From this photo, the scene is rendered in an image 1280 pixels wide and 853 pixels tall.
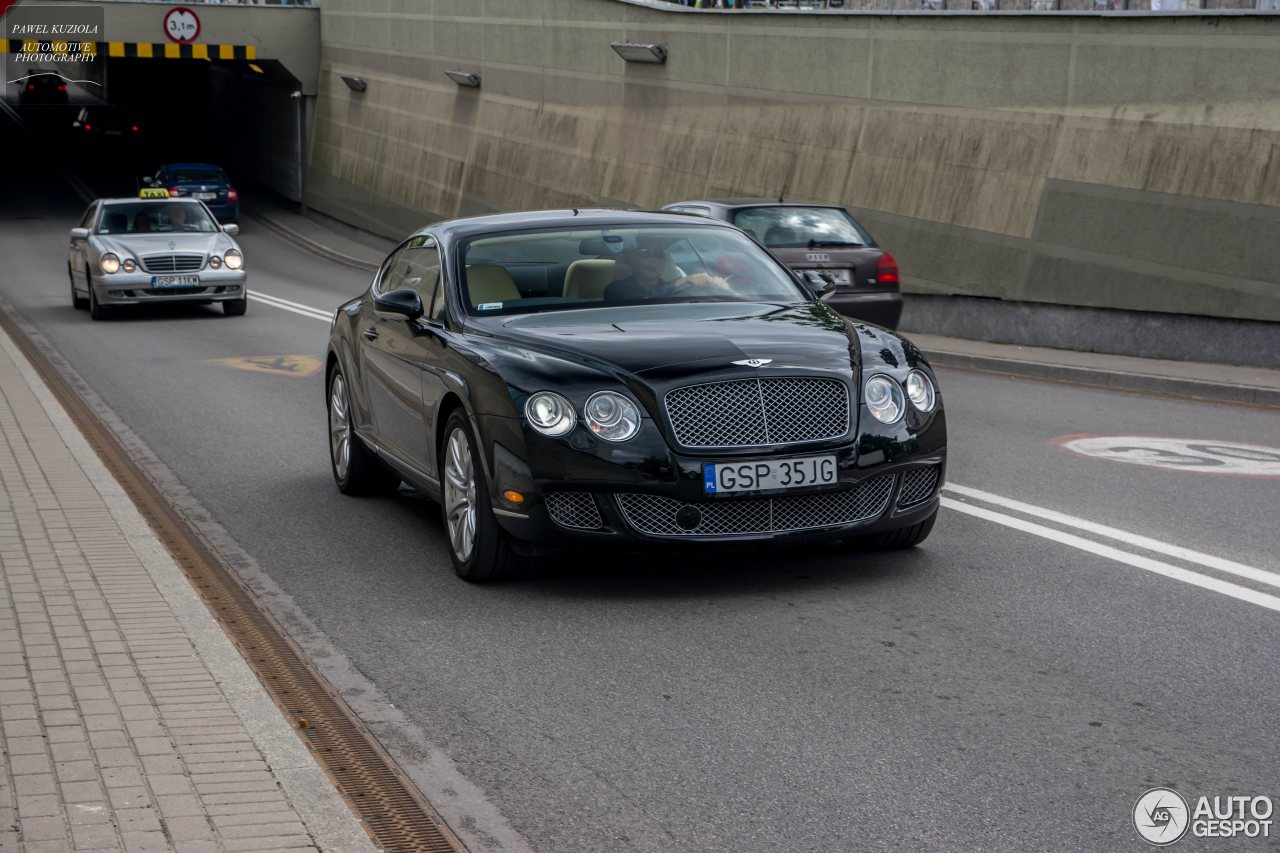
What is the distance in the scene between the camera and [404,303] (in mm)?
8078

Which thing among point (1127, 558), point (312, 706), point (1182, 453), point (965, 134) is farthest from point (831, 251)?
point (312, 706)

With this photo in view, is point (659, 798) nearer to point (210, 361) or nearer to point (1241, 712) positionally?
point (1241, 712)

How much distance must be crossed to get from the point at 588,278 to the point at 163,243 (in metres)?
16.7

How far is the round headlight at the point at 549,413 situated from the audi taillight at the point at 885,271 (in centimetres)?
1037

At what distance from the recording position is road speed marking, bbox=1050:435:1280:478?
10008 millimetres

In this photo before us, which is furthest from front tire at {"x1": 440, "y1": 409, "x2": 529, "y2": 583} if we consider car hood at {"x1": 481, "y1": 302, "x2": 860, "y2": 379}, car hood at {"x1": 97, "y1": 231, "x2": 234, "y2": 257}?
Result: car hood at {"x1": 97, "y1": 231, "x2": 234, "y2": 257}

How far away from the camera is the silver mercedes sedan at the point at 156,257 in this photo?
22906mm

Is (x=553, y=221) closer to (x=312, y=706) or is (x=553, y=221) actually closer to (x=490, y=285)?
(x=490, y=285)

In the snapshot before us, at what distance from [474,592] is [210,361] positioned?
Answer: 1124cm

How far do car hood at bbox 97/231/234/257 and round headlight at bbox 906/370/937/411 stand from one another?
17.6m

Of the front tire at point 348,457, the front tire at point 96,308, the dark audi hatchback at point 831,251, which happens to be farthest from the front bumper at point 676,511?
the front tire at point 96,308

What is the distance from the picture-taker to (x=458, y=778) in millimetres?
4805

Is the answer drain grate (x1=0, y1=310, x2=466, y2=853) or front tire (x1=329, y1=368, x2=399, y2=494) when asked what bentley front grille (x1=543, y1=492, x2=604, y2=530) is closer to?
drain grate (x1=0, y1=310, x2=466, y2=853)

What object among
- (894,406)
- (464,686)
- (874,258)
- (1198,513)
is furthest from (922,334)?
(464,686)
